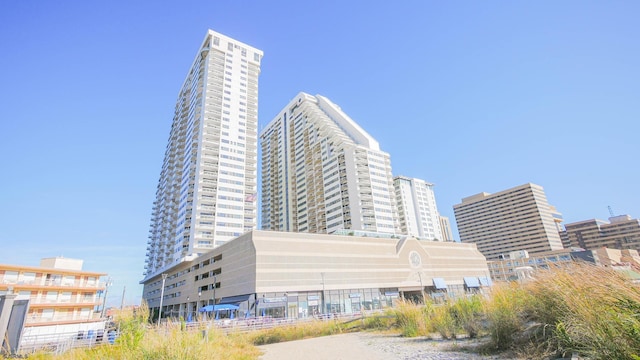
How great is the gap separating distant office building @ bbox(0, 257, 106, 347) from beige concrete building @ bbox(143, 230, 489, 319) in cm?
979

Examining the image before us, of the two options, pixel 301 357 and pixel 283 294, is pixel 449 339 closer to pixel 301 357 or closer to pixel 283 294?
pixel 301 357

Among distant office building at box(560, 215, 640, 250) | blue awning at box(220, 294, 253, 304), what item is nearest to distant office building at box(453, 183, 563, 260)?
distant office building at box(560, 215, 640, 250)

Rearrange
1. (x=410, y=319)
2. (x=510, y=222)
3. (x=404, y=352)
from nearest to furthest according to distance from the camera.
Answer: (x=404, y=352) → (x=410, y=319) → (x=510, y=222)

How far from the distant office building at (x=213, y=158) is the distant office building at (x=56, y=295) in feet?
59.7

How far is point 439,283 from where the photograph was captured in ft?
202

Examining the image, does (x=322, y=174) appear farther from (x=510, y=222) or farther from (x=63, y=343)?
(x=510, y=222)

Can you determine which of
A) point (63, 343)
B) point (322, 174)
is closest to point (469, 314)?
point (63, 343)

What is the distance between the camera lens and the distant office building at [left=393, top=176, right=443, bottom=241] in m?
118

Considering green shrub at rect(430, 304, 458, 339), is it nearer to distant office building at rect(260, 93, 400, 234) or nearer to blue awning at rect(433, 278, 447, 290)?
blue awning at rect(433, 278, 447, 290)

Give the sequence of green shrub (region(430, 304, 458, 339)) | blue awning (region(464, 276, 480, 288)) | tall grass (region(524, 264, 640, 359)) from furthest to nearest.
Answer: blue awning (region(464, 276, 480, 288)) → green shrub (region(430, 304, 458, 339)) → tall grass (region(524, 264, 640, 359))

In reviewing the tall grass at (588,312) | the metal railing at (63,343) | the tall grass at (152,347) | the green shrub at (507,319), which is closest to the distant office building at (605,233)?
the green shrub at (507,319)

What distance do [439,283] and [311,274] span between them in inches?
1202

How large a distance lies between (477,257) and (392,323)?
220 feet

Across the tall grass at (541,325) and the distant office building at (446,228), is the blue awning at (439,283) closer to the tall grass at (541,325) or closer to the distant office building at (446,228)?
the tall grass at (541,325)
